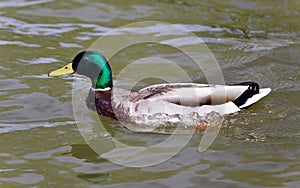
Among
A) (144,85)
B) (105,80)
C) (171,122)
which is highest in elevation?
(105,80)

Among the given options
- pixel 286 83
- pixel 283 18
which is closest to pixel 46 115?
pixel 286 83

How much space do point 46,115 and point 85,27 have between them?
12.4ft

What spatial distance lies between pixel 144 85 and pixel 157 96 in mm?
1480

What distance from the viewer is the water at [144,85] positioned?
6.46m

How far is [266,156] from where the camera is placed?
A: 6.81m

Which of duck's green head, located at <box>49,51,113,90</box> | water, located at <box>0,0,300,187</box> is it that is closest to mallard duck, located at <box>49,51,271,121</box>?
duck's green head, located at <box>49,51,113,90</box>

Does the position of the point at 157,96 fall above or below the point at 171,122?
above

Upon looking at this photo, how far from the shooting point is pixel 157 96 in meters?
7.86

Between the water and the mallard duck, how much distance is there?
0.63 ft

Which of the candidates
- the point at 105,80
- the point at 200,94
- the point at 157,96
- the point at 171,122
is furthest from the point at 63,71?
the point at 200,94

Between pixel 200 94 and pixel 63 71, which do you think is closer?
pixel 200 94

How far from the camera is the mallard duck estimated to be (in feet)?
25.7

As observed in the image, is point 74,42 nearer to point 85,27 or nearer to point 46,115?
point 85,27

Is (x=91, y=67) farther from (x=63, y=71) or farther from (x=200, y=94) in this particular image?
(x=200, y=94)
